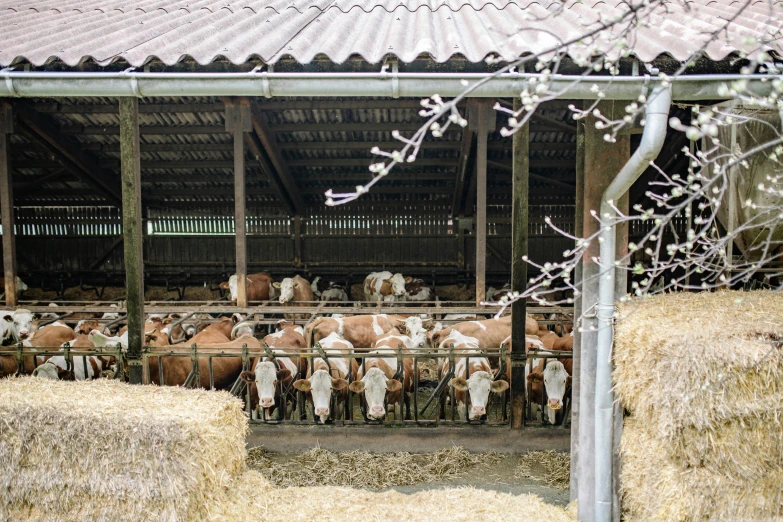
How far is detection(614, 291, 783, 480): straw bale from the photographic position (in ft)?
10.0

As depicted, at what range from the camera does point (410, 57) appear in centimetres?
384

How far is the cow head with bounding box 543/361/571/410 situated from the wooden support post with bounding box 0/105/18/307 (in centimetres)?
797

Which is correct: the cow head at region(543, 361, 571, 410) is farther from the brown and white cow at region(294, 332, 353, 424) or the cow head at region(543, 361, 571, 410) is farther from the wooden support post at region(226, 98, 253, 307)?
the wooden support post at region(226, 98, 253, 307)

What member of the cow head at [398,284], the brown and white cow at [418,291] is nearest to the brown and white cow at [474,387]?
the cow head at [398,284]

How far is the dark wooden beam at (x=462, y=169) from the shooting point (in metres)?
10.0

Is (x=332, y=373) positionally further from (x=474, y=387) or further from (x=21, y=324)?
(x=21, y=324)

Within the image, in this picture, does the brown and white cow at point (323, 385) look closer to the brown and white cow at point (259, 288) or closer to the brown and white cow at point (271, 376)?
the brown and white cow at point (271, 376)

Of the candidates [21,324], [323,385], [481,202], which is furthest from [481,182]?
[21,324]

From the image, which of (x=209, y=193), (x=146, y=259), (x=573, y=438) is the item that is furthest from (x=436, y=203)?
(x=573, y=438)

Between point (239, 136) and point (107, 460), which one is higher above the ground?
point (239, 136)

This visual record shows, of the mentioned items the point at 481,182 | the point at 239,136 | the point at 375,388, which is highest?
the point at 239,136

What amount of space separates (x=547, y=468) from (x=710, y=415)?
8.89 feet

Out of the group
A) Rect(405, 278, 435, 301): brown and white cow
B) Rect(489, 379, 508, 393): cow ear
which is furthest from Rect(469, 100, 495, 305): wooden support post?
Rect(405, 278, 435, 301): brown and white cow

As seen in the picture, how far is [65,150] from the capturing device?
1138cm
